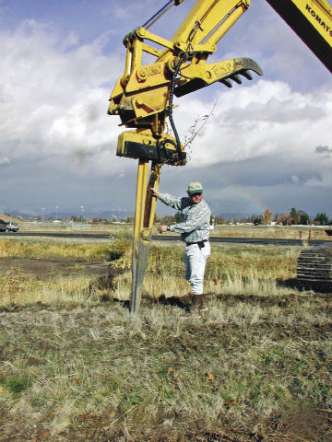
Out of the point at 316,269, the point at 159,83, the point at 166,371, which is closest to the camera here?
the point at 166,371

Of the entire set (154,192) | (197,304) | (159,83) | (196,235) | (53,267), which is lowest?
(53,267)

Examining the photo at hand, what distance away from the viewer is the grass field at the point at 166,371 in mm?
4227

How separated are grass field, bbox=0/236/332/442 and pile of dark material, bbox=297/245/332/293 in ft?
7.76

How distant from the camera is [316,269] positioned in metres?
11.8

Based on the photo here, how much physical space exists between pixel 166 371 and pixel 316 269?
7368mm

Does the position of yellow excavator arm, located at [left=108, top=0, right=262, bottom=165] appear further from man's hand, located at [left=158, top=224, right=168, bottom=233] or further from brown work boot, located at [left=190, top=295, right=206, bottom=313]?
brown work boot, located at [left=190, top=295, right=206, bottom=313]

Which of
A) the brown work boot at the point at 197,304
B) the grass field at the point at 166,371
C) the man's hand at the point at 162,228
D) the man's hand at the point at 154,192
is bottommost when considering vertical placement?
the grass field at the point at 166,371

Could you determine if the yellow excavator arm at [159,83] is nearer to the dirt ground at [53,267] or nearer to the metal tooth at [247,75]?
the metal tooth at [247,75]

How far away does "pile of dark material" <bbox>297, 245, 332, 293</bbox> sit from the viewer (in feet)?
38.1

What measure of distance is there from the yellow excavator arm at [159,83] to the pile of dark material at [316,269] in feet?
17.0

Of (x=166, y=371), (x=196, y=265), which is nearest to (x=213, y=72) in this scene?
(x=196, y=265)

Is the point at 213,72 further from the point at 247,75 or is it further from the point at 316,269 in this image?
the point at 316,269

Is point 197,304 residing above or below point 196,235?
below

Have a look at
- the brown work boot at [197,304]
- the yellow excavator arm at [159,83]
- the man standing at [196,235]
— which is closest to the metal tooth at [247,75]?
the yellow excavator arm at [159,83]
